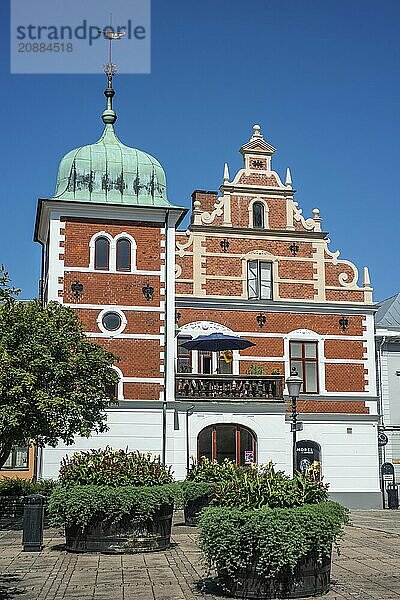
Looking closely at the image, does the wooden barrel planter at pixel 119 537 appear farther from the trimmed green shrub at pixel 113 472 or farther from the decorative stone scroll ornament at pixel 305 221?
the decorative stone scroll ornament at pixel 305 221

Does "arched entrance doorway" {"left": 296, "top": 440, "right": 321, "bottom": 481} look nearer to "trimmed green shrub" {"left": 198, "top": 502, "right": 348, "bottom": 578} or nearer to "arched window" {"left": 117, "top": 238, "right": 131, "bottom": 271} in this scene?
"arched window" {"left": 117, "top": 238, "right": 131, "bottom": 271}

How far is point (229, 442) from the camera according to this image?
94.2 ft

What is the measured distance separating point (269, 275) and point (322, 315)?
260 cm

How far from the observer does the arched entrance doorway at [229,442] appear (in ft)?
93.7

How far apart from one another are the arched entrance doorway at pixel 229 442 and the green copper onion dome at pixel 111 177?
832 cm

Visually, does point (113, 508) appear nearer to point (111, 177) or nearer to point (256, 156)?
point (111, 177)

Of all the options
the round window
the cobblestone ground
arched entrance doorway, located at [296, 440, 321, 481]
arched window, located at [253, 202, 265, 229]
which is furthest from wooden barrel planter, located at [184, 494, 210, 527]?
arched window, located at [253, 202, 265, 229]

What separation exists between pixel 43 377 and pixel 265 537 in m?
11.4

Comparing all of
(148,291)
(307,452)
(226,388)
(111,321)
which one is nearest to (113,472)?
(111,321)

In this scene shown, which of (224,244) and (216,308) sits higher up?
(224,244)

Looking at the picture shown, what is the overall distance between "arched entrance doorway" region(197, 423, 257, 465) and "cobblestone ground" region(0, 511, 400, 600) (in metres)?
10.5

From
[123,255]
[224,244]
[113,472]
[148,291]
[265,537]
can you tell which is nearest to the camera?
[265,537]

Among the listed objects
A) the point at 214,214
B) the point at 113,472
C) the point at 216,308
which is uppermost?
the point at 214,214

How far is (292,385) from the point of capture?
2062cm
